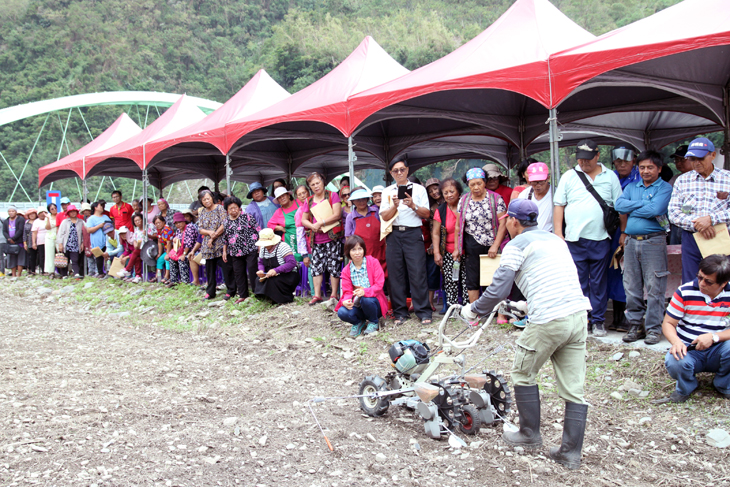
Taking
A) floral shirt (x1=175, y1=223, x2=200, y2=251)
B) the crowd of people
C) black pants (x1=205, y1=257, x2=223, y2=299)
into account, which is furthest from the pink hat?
floral shirt (x1=175, y1=223, x2=200, y2=251)

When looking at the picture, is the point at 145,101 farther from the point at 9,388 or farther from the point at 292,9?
the point at 292,9

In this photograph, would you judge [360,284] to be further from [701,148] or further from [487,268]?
[701,148]

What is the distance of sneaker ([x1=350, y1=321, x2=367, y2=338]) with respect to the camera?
6598 millimetres

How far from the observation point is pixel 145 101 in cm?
2894

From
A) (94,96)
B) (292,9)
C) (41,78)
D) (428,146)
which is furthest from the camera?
(292,9)

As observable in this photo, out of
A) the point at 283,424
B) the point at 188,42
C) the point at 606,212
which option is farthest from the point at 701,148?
the point at 188,42

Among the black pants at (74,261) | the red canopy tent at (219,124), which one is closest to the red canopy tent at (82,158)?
the black pants at (74,261)

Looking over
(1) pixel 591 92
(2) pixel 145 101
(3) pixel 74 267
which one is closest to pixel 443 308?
(1) pixel 591 92

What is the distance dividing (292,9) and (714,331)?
73212 mm

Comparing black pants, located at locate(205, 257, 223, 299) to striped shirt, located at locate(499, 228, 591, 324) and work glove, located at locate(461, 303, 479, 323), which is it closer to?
work glove, located at locate(461, 303, 479, 323)

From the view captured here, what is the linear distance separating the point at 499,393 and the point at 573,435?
0.70 meters

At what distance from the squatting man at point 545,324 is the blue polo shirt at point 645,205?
7.49 ft

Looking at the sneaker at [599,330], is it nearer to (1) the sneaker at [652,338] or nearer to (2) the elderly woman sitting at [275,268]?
(1) the sneaker at [652,338]

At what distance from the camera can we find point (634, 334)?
5328 mm
